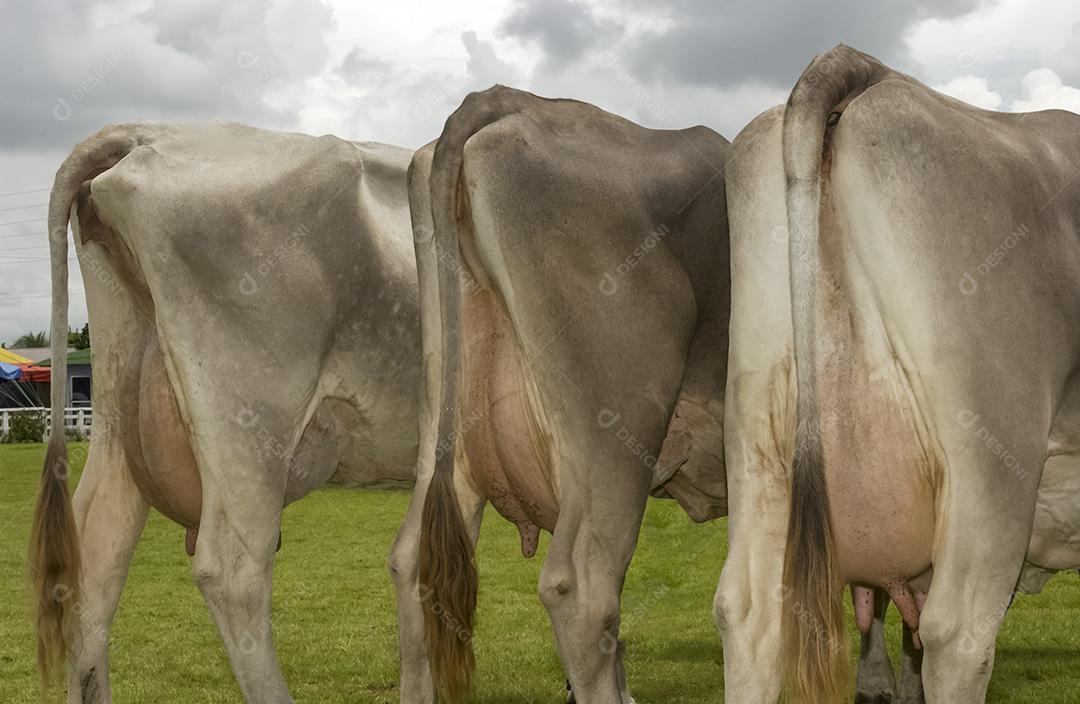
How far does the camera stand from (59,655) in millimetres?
5371

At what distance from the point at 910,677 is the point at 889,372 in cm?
293

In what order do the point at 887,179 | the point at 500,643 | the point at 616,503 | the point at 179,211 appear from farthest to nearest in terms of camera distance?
the point at 500,643
the point at 179,211
the point at 616,503
the point at 887,179

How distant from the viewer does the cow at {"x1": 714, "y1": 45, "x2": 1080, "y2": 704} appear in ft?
12.5

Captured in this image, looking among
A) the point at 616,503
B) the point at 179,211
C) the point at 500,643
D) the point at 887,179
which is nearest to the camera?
the point at 887,179

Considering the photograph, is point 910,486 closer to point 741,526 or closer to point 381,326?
point 741,526

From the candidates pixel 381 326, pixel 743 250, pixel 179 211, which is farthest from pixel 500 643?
pixel 743 250

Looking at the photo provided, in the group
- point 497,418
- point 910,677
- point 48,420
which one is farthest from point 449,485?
point 48,420

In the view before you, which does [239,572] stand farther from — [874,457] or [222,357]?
[874,457]

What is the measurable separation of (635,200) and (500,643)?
487cm

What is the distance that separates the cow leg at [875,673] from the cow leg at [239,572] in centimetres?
325

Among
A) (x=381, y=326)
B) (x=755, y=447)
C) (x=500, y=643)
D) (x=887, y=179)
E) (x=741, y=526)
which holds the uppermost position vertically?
Result: (x=887, y=179)

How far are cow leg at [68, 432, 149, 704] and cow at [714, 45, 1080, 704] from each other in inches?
120

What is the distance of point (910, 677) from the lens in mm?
6289

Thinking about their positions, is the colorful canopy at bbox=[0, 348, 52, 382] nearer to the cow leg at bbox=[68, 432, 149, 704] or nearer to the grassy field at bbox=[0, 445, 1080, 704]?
the grassy field at bbox=[0, 445, 1080, 704]
